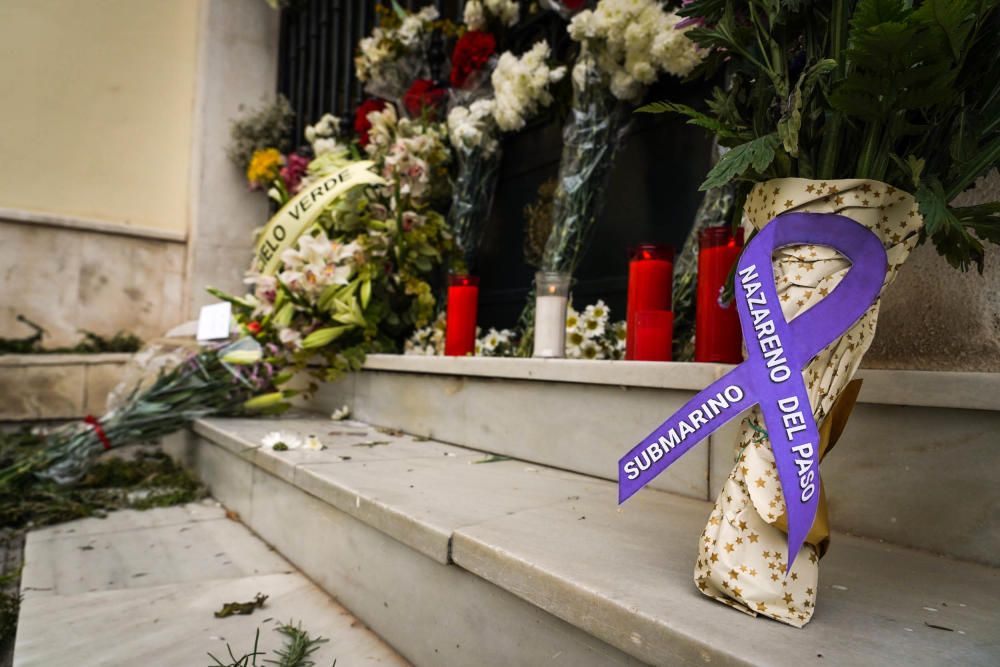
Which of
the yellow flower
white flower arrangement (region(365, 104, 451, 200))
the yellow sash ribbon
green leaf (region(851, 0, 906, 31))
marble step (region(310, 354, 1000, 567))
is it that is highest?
the yellow flower

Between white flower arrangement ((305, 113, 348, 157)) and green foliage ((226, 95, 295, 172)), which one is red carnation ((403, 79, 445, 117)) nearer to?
white flower arrangement ((305, 113, 348, 157))

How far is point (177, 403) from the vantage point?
234 centimetres

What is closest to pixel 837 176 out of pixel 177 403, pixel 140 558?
pixel 140 558

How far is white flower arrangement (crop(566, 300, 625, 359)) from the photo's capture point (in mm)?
1707

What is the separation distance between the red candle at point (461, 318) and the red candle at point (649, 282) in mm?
675

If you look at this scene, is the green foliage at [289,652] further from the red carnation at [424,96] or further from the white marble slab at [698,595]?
the red carnation at [424,96]

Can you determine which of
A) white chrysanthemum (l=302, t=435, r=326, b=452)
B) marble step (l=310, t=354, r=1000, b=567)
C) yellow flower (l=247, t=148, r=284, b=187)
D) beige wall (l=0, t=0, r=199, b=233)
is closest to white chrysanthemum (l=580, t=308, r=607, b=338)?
marble step (l=310, t=354, r=1000, b=567)

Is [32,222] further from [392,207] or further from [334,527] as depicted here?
[334,527]

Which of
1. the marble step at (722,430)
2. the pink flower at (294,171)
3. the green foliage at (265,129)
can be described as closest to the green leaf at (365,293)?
the marble step at (722,430)

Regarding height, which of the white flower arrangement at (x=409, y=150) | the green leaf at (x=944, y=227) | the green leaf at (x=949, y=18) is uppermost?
the white flower arrangement at (x=409, y=150)

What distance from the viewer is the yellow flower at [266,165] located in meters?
3.73

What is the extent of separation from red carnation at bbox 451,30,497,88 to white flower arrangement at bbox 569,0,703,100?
0.64 meters

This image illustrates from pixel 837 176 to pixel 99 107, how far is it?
4.60 meters

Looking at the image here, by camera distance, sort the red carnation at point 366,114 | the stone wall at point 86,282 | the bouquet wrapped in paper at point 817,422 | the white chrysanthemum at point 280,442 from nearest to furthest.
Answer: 1. the bouquet wrapped in paper at point 817,422
2. the white chrysanthemum at point 280,442
3. the red carnation at point 366,114
4. the stone wall at point 86,282
